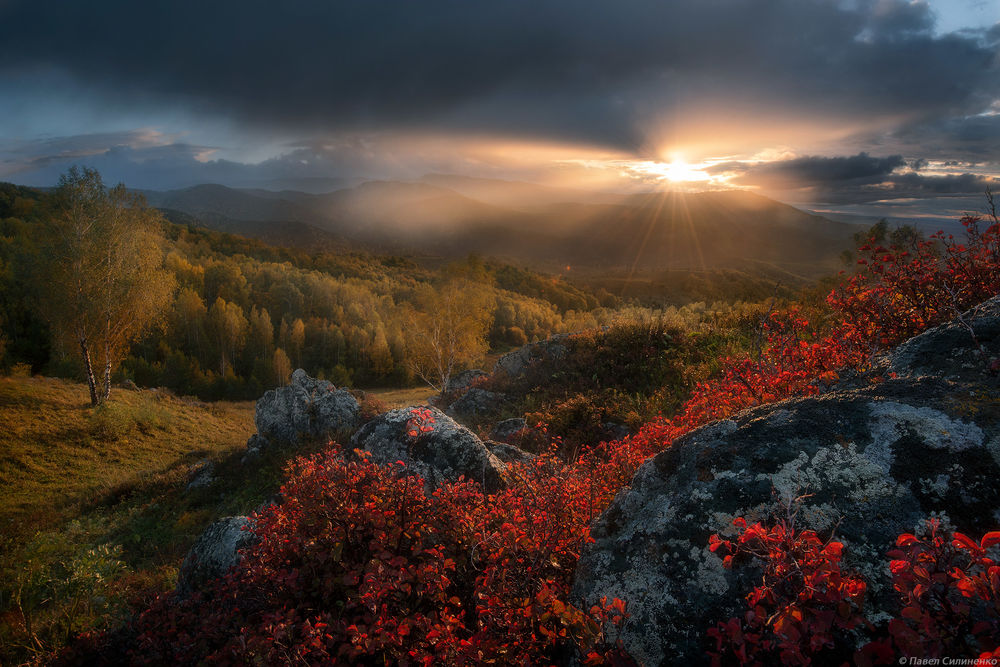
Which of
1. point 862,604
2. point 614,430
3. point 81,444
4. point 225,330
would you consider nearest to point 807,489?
point 862,604

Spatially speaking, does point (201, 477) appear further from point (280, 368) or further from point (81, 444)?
point (280, 368)

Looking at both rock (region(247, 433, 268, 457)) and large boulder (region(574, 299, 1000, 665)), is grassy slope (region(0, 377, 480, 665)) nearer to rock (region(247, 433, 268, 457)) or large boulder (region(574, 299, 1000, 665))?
rock (region(247, 433, 268, 457))

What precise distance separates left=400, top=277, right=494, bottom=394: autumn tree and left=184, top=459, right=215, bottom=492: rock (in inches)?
604

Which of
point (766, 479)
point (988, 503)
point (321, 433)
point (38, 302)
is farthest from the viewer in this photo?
point (38, 302)

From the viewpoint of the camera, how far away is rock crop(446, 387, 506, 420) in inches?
629

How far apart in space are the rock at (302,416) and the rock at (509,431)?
6.99 metres

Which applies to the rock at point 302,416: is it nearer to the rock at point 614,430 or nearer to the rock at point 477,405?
the rock at point 477,405

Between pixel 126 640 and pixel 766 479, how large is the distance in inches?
258

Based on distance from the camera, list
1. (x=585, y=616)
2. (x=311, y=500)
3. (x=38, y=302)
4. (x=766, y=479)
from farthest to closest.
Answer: (x=38, y=302)
(x=311, y=500)
(x=766, y=479)
(x=585, y=616)

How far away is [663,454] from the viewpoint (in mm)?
3652

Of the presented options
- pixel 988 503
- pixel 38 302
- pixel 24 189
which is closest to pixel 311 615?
pixel 988 503

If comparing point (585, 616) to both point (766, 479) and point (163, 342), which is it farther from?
point (163, 342)

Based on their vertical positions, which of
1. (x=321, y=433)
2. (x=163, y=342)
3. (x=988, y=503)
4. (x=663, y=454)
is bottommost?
(x=163, y=342)

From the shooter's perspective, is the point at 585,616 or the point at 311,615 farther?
the point at 311,615
